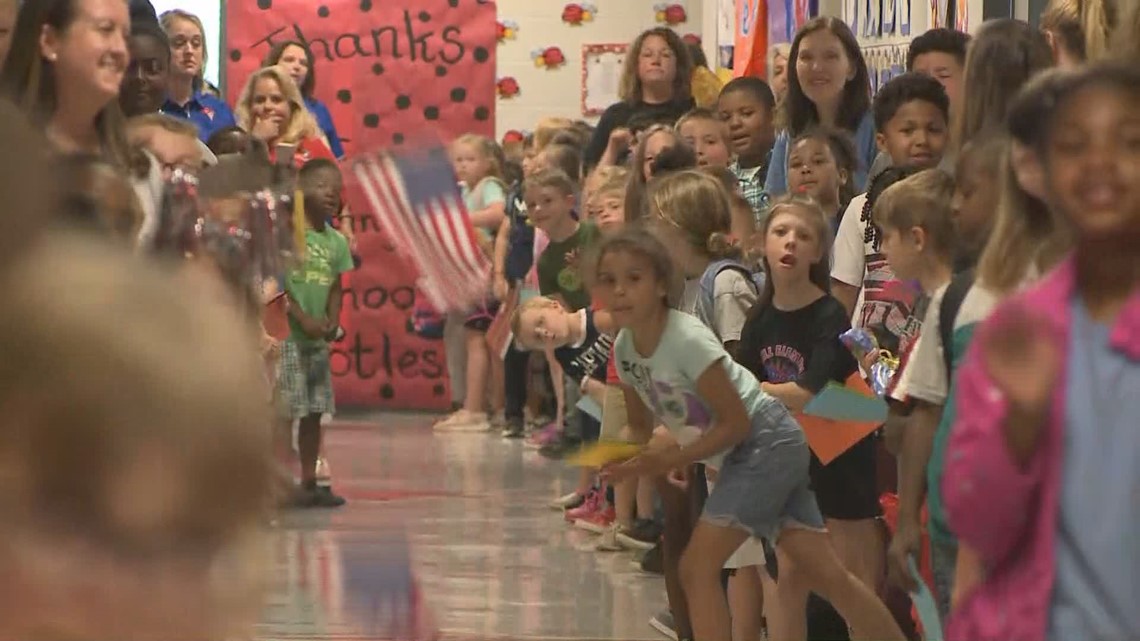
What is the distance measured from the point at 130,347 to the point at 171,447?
0.13 feet

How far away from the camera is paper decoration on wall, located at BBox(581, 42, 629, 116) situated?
12.5 meters

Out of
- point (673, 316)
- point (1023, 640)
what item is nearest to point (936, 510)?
point (1023, 640)

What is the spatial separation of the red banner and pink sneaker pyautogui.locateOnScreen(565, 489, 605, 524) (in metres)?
4.65

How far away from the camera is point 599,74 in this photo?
41.2 feet

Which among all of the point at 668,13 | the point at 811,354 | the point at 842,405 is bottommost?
the point at 842,405

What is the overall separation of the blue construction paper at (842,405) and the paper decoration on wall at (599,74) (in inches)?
325

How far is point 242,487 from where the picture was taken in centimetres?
69

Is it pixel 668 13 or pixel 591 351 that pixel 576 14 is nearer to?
pixel 668 13

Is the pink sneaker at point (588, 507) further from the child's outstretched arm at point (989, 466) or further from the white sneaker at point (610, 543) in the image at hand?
the child's outstretched arm at point (989, 466)

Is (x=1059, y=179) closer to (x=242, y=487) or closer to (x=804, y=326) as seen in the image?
(x=242, y=487)

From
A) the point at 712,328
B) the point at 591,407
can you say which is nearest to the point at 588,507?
the point at 591,407

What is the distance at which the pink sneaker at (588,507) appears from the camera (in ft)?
24.2

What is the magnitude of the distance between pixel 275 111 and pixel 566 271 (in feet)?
4.27

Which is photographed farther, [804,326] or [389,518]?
[389,518]
